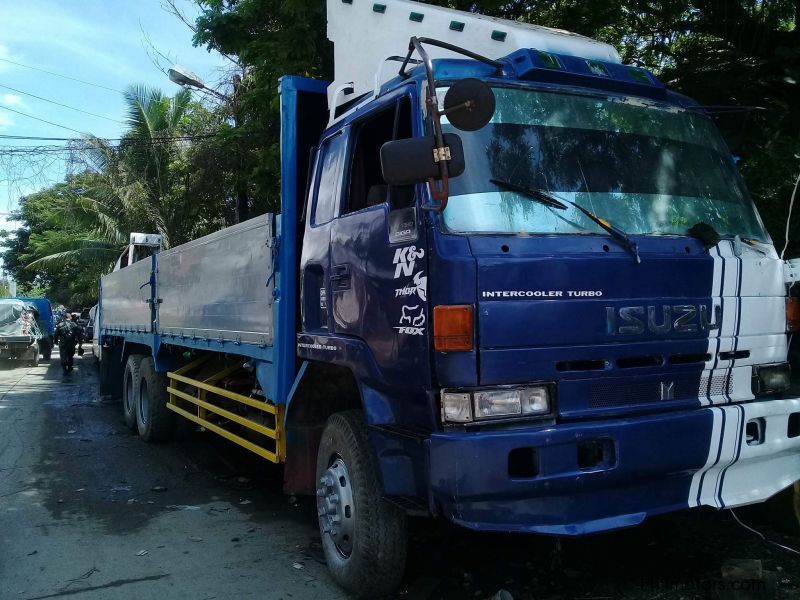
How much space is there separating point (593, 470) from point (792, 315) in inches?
62.6

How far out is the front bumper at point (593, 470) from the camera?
3.01 meters

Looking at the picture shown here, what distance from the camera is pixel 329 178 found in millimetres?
4383

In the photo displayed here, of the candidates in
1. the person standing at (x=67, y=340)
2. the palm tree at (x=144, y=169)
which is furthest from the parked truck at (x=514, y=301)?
the person standing at (x=67, y=340)

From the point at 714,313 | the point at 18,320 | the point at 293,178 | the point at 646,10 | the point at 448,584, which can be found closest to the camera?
the point at 714,313

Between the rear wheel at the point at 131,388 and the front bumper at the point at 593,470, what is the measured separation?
7.24 m

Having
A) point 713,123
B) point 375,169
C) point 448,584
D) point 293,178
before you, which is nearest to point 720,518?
point 448,584

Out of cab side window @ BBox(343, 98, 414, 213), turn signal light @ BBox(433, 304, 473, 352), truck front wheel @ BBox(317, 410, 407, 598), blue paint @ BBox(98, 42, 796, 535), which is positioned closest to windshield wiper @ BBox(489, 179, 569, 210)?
blue paint @ BBox(98, 42, 796, 535)

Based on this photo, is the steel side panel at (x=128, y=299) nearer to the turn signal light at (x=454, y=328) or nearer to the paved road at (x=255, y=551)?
the paved road at (x=255, y=551)

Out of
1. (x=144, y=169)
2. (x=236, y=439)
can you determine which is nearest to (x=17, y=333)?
(x=144, y=169)

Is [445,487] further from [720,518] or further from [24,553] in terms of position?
[24,553]

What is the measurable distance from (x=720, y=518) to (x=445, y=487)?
8.89 feet

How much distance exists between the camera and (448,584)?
13.6 feet

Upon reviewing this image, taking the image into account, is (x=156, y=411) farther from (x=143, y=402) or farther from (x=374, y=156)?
(x=374, y=156)

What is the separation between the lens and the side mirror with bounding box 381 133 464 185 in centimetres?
307
